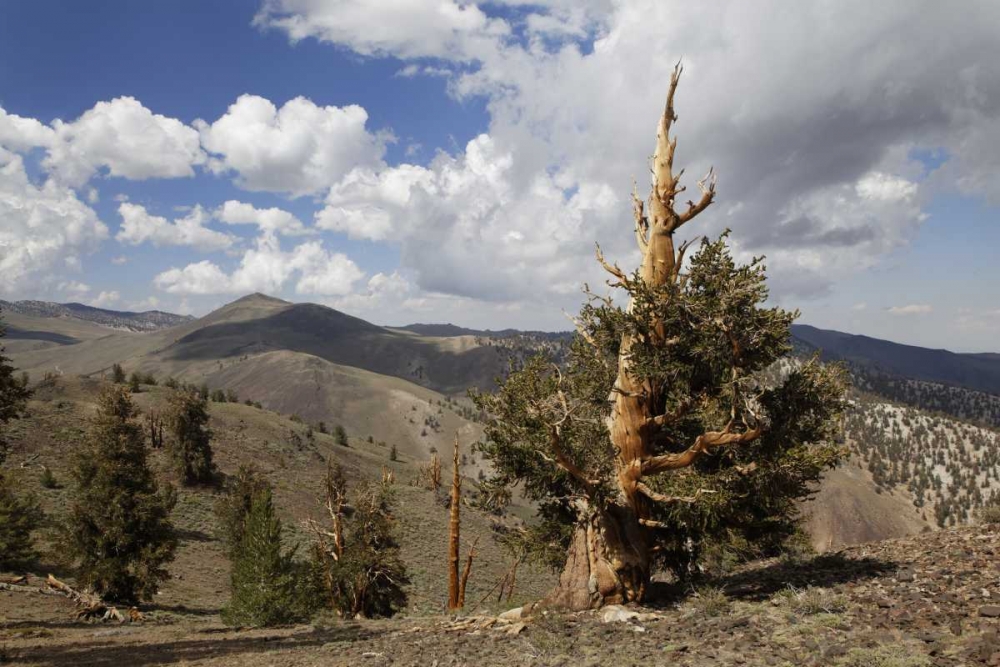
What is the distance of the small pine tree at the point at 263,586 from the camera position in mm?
22438

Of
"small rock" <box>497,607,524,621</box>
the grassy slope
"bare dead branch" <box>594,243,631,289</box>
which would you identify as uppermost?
"bare dead branch" <box>594,243,631,289</box>

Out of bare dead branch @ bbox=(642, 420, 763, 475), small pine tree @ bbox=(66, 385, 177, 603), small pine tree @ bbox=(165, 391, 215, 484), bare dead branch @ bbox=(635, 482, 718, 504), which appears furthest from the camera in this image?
small pine tree @ bbox=(165, 391, 215, 484)

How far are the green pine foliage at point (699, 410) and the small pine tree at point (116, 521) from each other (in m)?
23.7

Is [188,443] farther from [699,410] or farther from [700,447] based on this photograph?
[700,447]

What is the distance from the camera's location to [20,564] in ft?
99.9

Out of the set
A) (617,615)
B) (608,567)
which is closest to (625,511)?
(608,567)

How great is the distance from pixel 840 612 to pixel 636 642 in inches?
130

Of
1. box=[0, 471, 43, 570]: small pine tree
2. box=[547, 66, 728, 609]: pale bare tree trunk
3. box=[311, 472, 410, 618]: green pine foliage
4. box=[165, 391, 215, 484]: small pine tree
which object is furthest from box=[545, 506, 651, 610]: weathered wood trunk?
box=[165, 391, 215, 484]: small pine tree

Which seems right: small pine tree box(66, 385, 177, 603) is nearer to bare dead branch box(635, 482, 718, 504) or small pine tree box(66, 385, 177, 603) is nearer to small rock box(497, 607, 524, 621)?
small rock box(497, 607, 524, 621)

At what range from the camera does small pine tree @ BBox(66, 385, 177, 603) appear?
91.4 ft

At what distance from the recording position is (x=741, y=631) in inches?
349

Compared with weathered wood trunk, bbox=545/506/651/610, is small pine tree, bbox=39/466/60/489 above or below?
below

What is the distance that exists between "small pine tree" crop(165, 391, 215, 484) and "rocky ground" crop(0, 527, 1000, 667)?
1912 inches

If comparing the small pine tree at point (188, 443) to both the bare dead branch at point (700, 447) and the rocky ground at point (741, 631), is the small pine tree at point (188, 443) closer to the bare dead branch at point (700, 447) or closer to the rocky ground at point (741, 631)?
the rocky ground at point (741, 631)
